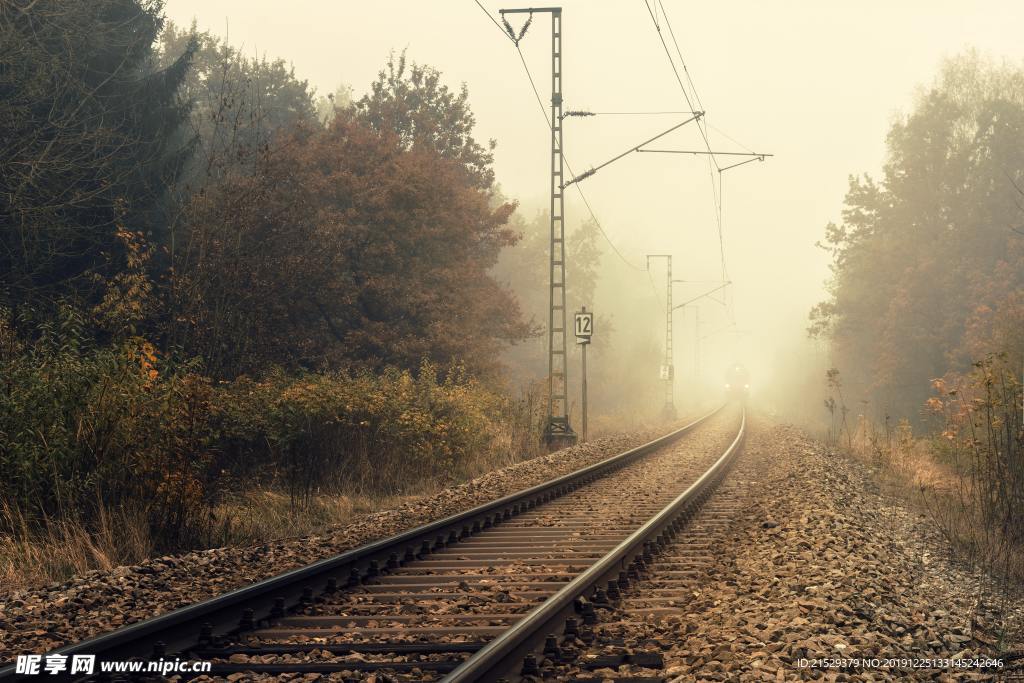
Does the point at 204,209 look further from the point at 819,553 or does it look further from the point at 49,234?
the point at 819,553

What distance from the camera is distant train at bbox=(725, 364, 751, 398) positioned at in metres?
86.3

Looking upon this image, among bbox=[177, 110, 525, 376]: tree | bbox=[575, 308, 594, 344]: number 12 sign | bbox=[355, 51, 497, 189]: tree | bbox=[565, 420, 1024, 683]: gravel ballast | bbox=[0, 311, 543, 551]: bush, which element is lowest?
bbox=[565, 420, 1024, 683]: gravel ballast

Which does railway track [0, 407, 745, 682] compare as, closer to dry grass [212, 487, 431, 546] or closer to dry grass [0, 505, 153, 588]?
dry grass [212, 487, 431, 546]

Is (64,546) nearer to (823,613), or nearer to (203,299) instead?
(823,613)

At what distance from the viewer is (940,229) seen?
44688 millimetres

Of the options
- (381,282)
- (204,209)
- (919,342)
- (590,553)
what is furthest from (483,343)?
(919,342)

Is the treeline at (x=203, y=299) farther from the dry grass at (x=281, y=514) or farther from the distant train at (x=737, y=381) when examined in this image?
the distant train at (x=737, y=381)

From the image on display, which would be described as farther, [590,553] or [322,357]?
[322,357]

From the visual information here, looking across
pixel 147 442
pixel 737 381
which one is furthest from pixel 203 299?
pixel 737 381

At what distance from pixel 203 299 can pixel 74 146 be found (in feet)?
24.1

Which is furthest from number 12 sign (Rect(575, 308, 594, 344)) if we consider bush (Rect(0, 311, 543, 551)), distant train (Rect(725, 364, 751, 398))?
distant train (Rect(725, 364, 751, 398))

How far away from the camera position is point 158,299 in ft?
53.6

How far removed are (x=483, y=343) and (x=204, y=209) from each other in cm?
1399

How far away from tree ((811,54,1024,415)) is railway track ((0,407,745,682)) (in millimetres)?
35839
